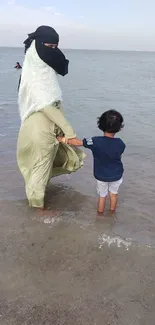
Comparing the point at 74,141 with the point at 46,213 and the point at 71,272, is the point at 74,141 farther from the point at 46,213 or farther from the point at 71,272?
the point at 71,272

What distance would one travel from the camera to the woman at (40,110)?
4.32m

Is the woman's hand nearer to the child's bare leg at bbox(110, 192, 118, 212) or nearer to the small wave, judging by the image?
the child's bare leg at bbox(110, 192, 118, 212)

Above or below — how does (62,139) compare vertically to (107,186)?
above

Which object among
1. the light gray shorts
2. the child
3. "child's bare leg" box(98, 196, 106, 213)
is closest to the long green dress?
the child

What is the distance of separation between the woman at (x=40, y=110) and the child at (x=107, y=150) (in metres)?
0.21

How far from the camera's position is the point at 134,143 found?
326 inches

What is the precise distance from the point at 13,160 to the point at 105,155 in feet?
9.69

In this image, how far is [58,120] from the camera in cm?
438

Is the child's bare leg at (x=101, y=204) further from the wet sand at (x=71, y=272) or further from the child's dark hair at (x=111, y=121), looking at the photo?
the child's dark hair at (x=111, y=121)

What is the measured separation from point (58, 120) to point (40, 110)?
25 centimetres

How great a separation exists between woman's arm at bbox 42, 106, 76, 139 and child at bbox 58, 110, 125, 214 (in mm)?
87

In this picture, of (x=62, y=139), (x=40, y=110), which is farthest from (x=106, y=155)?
(x=40, y=110)

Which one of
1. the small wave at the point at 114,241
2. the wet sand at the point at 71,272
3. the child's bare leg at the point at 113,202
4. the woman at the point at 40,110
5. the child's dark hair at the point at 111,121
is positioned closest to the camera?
the wet sand at the point at 71,272

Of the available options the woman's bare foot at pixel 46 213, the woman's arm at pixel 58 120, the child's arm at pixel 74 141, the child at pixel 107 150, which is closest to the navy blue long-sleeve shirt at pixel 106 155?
the child at pixel 107 150
